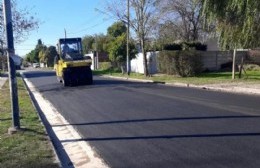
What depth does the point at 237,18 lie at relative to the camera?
2211 centimetres

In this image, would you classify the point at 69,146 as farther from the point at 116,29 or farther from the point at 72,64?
the point at 116,29

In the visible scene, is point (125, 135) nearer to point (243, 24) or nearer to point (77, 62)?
point (243, 24)

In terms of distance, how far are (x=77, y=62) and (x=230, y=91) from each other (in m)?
12.3

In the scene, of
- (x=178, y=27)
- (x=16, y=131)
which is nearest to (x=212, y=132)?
(x=16, y=131)

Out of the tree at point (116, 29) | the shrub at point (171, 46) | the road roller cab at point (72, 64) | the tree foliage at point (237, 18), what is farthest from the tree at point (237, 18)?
the tree at point (116, 29)

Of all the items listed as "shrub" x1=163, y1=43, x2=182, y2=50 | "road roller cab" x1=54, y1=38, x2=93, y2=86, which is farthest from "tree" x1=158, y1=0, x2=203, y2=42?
"road roller cab" x1=54, y1=38, x2=93, y2=86

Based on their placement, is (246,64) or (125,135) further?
(246,64)

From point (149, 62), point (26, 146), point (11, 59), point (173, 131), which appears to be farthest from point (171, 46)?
point (26, 146)

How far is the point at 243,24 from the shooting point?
22.1 m

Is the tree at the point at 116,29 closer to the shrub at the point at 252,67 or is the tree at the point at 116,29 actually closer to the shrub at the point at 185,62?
the shrub at the point at 252,67

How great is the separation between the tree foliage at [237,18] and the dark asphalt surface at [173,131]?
4477 millimetres

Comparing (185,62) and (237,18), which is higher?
(237,18)

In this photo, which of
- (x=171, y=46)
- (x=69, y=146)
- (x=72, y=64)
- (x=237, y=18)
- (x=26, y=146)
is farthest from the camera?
(x=171, y=46)

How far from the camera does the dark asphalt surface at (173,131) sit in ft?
26.6
